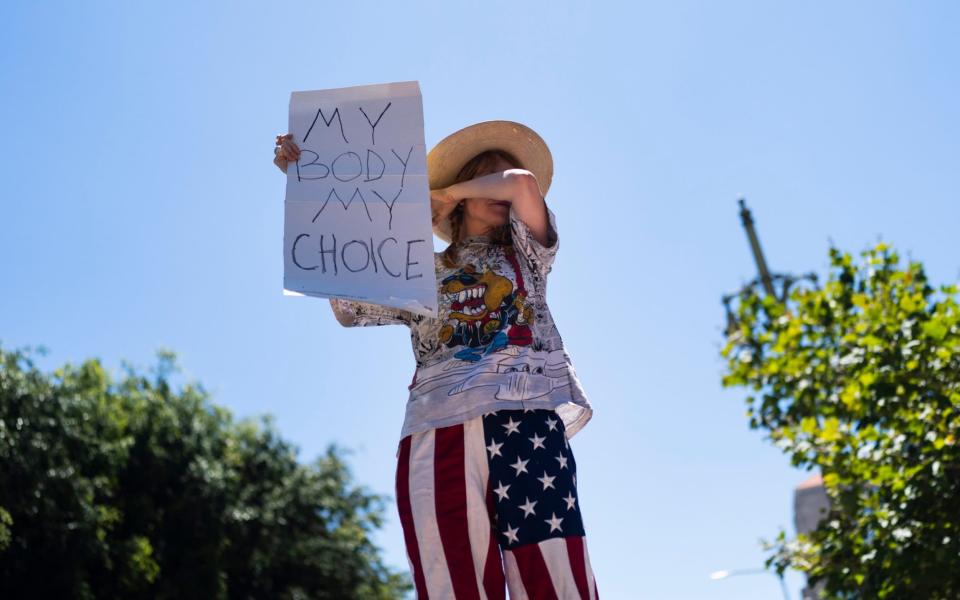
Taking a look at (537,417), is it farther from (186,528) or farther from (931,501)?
(186,528)

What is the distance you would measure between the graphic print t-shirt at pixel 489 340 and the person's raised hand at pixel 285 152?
42 centimetres

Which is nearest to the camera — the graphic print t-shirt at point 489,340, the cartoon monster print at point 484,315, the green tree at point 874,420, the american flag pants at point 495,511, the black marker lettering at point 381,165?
the american flag pants at point 495,511

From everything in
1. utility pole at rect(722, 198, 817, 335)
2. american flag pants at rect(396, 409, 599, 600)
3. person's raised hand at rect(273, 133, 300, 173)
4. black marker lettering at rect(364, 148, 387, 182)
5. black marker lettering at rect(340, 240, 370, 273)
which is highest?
utility pole at rect(722, 198, 817, 335)

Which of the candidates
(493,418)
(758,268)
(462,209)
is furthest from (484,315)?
(758,268)

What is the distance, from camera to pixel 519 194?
285 centimetres

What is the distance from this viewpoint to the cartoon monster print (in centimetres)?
268

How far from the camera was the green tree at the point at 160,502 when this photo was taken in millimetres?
17344

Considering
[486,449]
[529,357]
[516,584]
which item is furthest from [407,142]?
[516,584]

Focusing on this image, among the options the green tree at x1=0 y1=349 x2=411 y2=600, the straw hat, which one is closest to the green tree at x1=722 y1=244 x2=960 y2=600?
the straw hat

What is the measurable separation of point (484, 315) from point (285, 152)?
29.4 inches

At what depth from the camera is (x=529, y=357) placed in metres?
2.66

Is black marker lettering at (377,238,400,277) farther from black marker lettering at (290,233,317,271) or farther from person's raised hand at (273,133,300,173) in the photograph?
person's raised hand at (273,133,300,173)

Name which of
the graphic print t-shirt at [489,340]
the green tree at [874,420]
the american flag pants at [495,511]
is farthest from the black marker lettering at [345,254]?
the green tree at [874,420]

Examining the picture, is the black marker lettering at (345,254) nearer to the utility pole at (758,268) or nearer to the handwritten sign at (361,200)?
the handwritten sign at (361,200)
